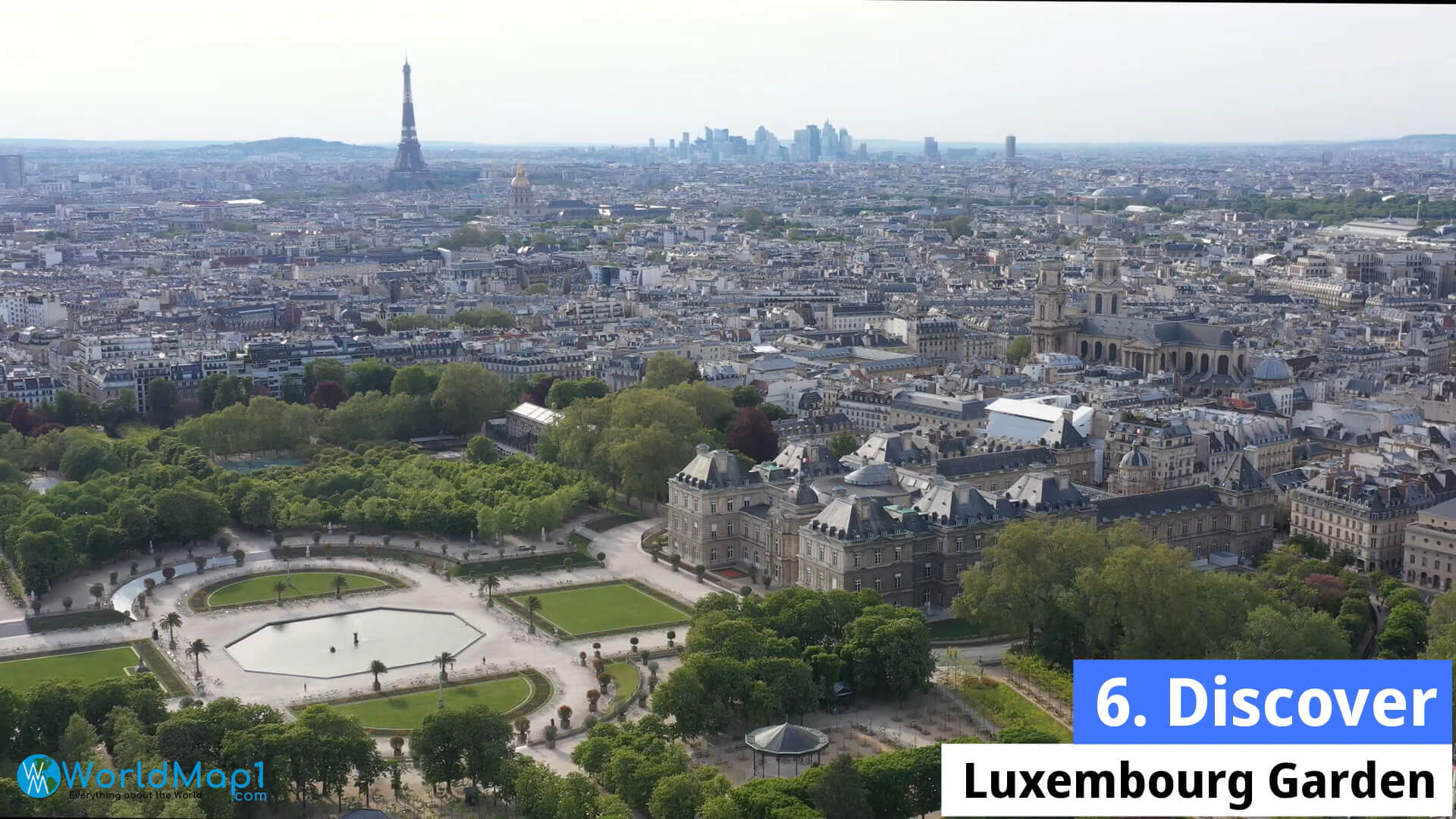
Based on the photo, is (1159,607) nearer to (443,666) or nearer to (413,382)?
(443,666)

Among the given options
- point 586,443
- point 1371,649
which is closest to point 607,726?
point 1371,649

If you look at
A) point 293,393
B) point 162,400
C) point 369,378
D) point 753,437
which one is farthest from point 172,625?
point 293,393

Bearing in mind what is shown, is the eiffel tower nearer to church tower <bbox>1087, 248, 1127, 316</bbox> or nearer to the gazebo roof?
church tower <bbox>1087, 248, 1127, 316</bbox>

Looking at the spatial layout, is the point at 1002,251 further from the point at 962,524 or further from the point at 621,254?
the point at 962,524

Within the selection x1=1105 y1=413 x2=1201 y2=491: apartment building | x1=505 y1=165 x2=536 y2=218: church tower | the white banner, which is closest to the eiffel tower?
x1=505 y1=165 x2=536 y2=218: church tower

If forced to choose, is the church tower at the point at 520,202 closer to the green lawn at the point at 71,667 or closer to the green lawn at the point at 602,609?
the green lawn at the point at 602,609

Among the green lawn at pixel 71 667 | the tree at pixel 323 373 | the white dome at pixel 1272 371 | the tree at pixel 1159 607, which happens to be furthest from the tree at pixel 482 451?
the white dome at pixel 1272 371
